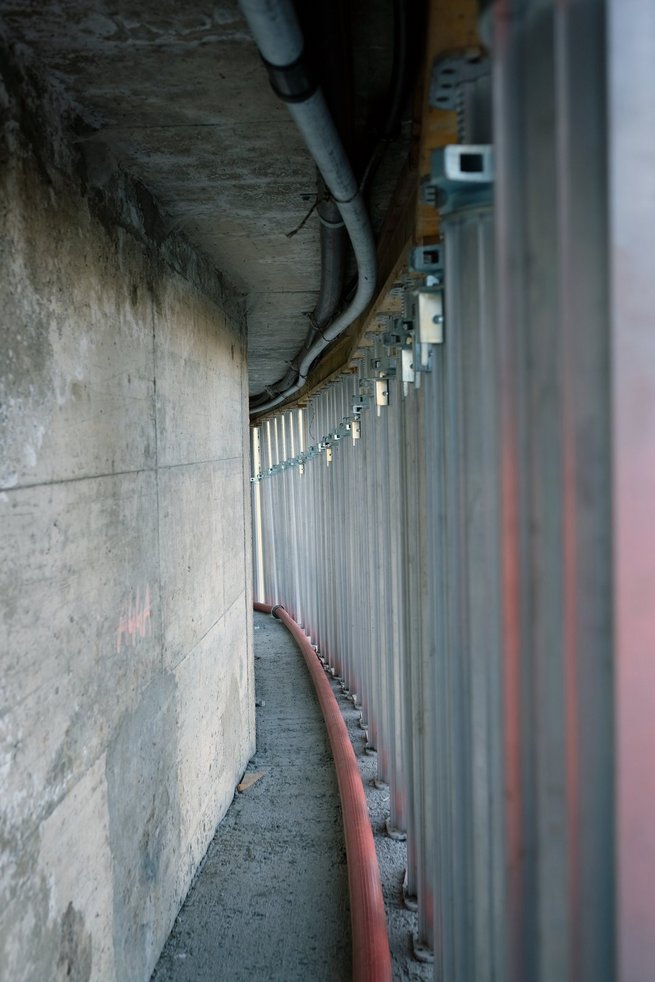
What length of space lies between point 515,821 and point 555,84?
116 cm

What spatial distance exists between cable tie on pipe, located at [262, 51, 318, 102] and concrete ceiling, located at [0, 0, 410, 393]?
11.3 inches

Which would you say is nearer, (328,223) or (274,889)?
(328,223)

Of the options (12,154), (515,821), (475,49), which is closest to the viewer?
(515,821)

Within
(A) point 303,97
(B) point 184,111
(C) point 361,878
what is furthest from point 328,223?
(C) point 361,878

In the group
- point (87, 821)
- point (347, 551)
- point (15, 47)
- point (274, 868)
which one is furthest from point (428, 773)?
point (347, 551)

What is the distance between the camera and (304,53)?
1.77m

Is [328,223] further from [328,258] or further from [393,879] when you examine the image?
[393,879]

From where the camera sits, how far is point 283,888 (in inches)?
152

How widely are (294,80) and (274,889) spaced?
3.75 m

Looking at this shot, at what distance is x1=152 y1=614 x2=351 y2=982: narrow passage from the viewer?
326 centimetres

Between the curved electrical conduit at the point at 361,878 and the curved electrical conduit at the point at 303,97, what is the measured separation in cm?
288

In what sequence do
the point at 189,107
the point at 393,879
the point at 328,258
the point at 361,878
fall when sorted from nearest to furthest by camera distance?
the point at 189,107, the point at 361,878, the point at 393,879, the point at 328,258

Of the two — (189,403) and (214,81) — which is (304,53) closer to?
(214,81)

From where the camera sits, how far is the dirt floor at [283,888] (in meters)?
3.24
